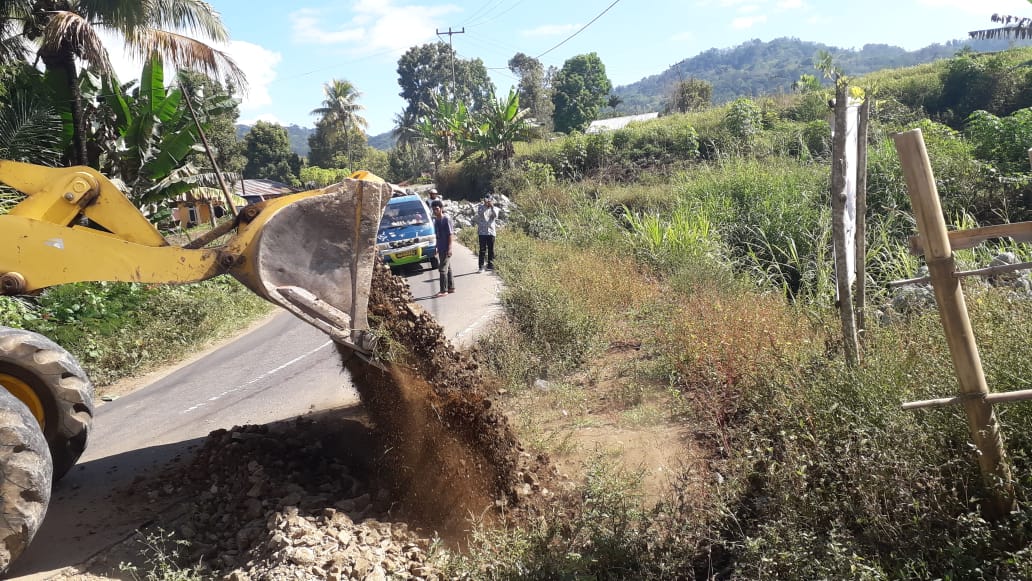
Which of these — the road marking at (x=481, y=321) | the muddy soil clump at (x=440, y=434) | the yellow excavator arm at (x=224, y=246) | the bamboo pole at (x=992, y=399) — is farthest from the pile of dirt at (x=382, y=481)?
the road marking at (x=481, y=321)

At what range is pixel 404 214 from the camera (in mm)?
17078

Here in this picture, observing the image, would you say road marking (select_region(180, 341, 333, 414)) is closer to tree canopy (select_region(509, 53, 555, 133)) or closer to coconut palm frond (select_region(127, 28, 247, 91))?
coconut palm frond (select_region(127, 28, 247, 91))

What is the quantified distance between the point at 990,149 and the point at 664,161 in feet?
48.9

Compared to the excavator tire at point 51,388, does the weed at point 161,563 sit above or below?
below

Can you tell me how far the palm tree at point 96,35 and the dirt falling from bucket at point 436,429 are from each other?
1065 centimetres

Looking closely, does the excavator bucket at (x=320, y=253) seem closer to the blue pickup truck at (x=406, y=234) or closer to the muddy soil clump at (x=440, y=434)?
the muddy soil clump at (x=440, y=434)

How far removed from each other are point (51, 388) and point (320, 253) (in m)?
2.47

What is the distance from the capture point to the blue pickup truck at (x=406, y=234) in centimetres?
1639

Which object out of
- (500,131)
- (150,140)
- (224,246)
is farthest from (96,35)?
(500,131)

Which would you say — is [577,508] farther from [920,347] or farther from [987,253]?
[987,253]

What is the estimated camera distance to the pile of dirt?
4.51 meters

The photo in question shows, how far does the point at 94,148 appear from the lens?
1563cm

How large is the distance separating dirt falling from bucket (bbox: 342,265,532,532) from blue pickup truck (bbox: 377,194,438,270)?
10.7 meters

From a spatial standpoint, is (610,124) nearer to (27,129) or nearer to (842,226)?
(27,129)
